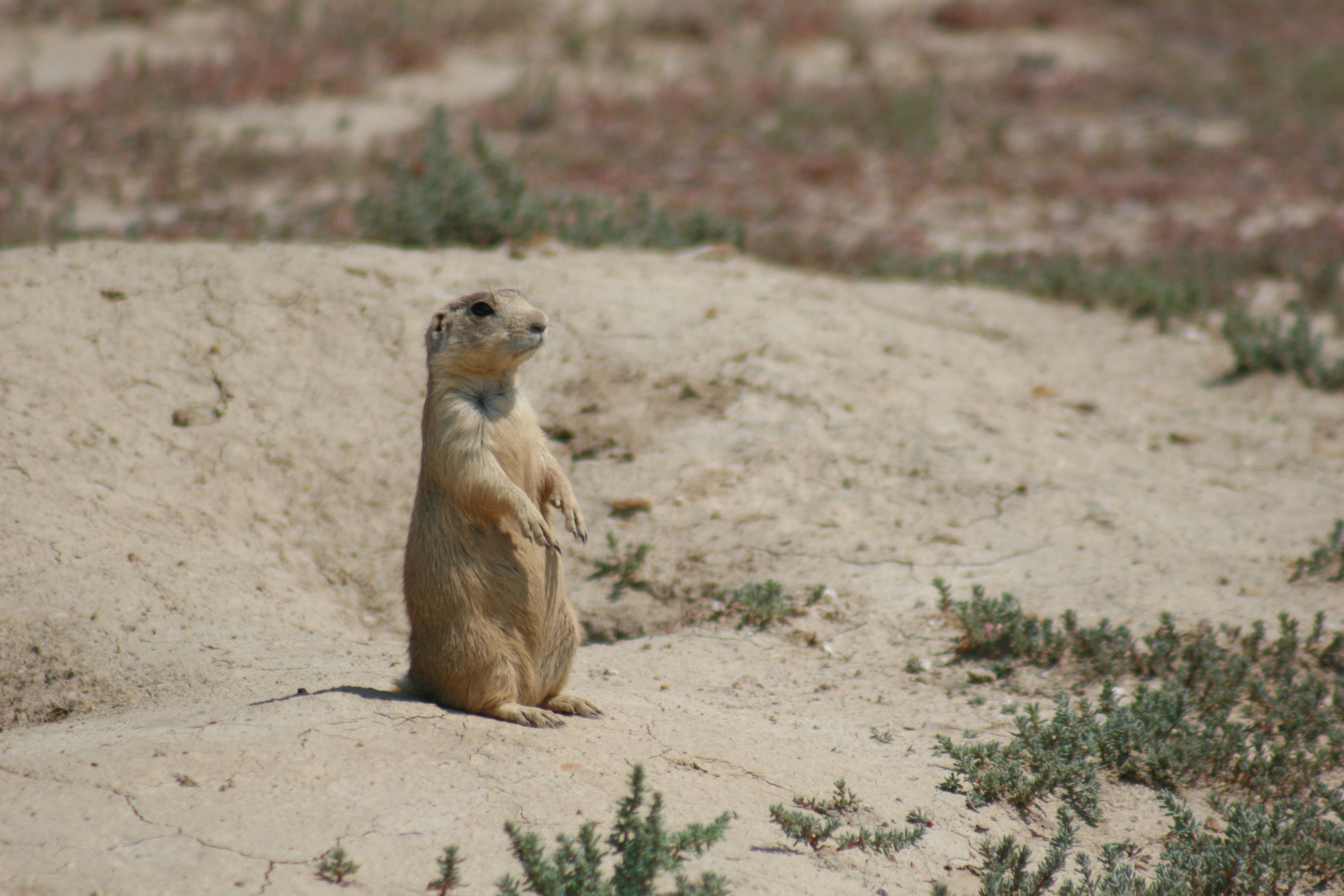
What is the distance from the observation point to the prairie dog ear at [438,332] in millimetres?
4145

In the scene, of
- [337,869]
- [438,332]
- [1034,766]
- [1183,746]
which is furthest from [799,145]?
[337,869]

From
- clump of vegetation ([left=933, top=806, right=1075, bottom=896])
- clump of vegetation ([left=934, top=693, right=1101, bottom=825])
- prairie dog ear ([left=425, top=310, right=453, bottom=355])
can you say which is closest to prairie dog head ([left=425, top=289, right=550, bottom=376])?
prairie dog ear ([left=425, top=310, right=453, bottom=355])

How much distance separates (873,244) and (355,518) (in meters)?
5.37

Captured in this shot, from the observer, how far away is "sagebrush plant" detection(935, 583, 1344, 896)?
3602 millimetres

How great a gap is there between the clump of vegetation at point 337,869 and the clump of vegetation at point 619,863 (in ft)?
1.31

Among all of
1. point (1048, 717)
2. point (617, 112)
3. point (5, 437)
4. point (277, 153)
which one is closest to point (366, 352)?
point (5, 437)

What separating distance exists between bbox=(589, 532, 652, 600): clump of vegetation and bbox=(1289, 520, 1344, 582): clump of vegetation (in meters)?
3.12

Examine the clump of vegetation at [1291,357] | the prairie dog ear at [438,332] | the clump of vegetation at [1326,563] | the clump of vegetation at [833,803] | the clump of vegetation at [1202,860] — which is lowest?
the clump of vegetation at [1202,860]

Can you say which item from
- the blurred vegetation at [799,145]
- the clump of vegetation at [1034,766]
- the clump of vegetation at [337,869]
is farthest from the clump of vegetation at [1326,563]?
the clump of vegetation at [337,869]

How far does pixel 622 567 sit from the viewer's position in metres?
5.49

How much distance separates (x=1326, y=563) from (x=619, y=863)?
13.3 feet

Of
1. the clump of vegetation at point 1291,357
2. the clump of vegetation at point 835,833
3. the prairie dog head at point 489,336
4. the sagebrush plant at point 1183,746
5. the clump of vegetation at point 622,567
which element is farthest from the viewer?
the clump of vegetation at point 1291,357

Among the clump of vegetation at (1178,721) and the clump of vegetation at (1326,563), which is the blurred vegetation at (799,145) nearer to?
the clump of vegetation at (1326,563)

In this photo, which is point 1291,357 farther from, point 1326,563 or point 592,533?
point 592,533
